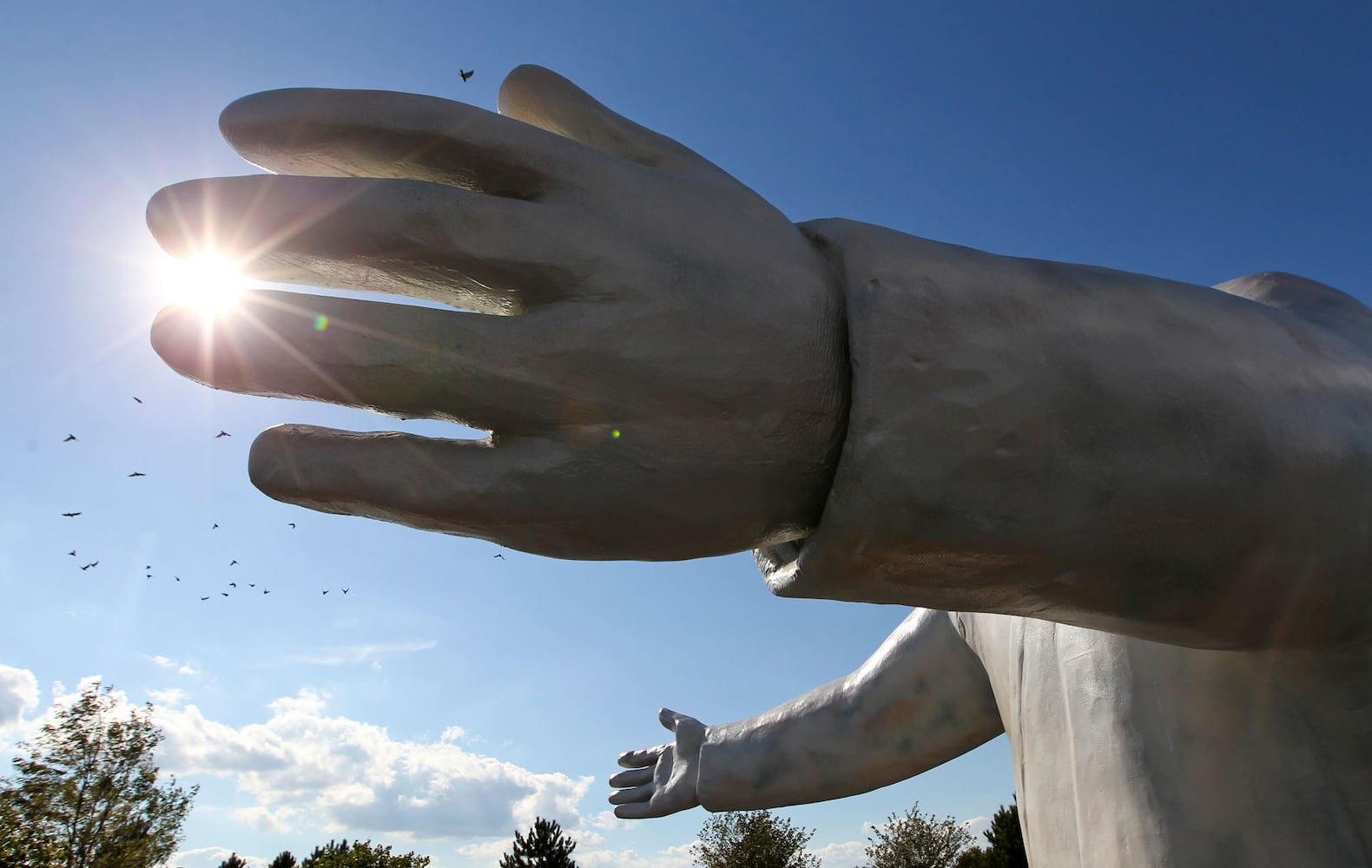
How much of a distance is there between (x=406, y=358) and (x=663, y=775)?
10.1 ft

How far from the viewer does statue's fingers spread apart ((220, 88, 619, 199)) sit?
4.87 ft

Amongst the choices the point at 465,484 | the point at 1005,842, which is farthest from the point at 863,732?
the point at 1005,842

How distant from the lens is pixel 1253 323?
1.66 m

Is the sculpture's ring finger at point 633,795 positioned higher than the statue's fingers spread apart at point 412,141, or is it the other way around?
the statue's fingers spread apart at point 412,141

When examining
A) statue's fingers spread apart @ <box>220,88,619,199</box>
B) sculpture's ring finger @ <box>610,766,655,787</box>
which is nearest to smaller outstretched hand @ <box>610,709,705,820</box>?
sculpture's ring finger @ <box>610,766,655,787</box>

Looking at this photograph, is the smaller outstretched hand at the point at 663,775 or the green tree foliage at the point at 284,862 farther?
the green tree foliage at the point at 284,862

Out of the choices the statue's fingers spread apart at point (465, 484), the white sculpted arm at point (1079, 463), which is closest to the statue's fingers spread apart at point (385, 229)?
the statue's fingers spread apart at point (465, 484)

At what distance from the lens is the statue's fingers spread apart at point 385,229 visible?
1405mm

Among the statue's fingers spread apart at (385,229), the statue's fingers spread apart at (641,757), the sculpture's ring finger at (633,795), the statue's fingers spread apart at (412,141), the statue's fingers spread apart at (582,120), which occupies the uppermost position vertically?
the statue's fingers spread apart at (582,120)

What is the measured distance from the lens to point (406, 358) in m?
1.34

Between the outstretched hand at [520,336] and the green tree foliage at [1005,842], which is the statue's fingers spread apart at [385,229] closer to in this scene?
the outstretched hand at [520,336]

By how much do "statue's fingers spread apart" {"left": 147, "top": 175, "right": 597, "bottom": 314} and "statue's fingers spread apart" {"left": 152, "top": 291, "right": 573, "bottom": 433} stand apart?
0.09 m

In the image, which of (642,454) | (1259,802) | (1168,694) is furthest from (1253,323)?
(642,454)

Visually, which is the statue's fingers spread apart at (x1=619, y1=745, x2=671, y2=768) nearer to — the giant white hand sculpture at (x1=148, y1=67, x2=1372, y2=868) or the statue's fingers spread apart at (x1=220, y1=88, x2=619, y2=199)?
the giant white hand sculpture at (x1=148, y1=67, x2=1372, y2=868)
